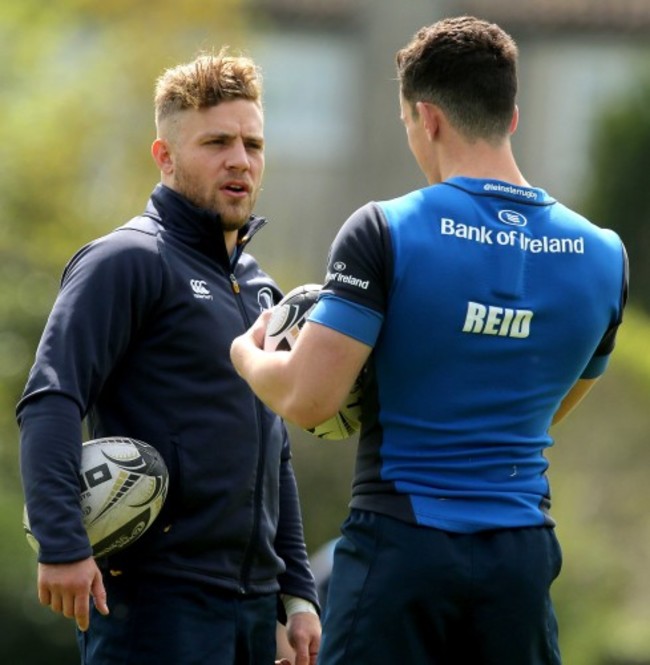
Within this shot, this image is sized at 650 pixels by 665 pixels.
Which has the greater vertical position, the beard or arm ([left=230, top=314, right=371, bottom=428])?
the beard

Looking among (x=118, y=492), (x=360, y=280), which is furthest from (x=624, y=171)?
(x=360, y=280)

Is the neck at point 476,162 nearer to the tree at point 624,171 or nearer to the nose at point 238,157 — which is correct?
the nose at point 238,157

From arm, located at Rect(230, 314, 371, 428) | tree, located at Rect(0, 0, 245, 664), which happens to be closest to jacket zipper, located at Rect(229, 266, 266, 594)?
arm, located at Rect(230, 314, 371, 428)

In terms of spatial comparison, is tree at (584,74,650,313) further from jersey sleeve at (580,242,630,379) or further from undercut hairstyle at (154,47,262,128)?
jersey sleeve at (580,242,630,379)

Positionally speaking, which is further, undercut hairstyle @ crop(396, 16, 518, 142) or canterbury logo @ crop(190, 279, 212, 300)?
canterbury logo @ crop(190, 279, 212, 300)

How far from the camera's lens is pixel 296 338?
16.4ft

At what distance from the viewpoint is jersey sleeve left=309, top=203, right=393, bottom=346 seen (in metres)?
4.66

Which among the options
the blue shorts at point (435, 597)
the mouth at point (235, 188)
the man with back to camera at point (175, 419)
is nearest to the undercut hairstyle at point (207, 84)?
the man with back to camera at point (175, 419)

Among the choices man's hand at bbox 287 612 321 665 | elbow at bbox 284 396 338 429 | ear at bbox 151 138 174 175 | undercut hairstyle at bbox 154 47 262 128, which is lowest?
man's hand at bbox 287 612 321 665

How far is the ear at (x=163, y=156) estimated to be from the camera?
232 inches

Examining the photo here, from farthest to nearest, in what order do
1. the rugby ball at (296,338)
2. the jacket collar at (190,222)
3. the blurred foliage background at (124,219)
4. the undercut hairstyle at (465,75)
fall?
the blurred foliage background at (124,219)
the jacket collar at (190,222)
the rugby ball at (296,338)
the undercut hairstyle at (465,75)

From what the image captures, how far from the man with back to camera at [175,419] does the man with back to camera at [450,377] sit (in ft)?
1.99

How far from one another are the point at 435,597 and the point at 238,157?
1.83 m

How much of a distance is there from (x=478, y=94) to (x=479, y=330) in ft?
2.22
